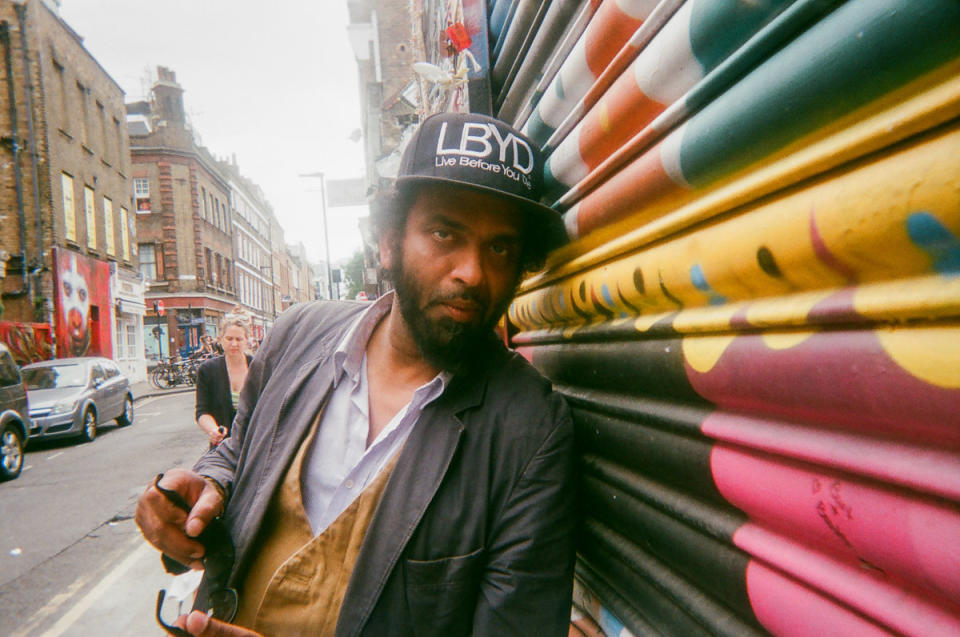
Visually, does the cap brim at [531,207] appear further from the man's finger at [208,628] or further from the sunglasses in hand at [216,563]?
the man's finger at [208,628]

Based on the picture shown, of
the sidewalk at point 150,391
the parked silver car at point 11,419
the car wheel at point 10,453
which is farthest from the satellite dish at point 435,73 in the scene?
the sidewalk at point 150,391

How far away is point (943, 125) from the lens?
0.61 m

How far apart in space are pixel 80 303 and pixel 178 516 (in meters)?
22.2

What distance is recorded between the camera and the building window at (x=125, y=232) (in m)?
24.0

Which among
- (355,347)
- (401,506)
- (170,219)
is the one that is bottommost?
(401,506)

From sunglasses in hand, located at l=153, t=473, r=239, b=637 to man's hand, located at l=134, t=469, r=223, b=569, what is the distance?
0.5 inches

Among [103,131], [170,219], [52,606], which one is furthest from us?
[170,219]

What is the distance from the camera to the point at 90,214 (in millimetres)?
21047

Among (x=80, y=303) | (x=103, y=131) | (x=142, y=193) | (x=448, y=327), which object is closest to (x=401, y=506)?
(x=448, y=327)

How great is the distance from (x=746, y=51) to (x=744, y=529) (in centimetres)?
79

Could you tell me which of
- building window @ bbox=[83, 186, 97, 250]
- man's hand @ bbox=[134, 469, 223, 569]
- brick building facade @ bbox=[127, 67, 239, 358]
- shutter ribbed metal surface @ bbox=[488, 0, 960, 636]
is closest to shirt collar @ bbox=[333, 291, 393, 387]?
man's hand @ bbox=[134, 469, 223, 569]

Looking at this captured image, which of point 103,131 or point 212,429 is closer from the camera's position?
point 212,429

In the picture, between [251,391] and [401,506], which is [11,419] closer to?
[251,391]

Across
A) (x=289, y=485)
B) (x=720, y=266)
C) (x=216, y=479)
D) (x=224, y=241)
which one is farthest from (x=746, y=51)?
(x=224, y=241)
